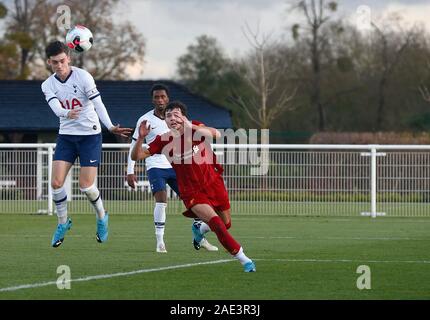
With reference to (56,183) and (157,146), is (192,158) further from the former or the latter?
(56,183)

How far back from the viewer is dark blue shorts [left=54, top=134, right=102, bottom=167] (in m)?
15.3

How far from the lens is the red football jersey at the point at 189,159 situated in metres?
12.9

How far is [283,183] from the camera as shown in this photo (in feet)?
87.1

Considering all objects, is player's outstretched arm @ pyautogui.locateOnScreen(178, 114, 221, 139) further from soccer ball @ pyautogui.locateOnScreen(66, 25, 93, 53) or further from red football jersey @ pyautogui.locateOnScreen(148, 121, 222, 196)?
soccer ball @ pyautogui.locateOnScreen(66, 25, 93, 53)

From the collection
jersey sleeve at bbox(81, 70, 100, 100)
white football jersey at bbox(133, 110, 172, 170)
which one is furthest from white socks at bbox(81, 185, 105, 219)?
jersey sleeve at bbox(81, 70, 100, 100)

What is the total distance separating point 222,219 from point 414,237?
19.6 ft

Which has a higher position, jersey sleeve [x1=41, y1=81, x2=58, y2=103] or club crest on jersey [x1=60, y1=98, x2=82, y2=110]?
jersey sleeve [x1=41, y1=81, x2=58, y2=103]

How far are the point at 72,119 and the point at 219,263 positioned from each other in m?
2.92

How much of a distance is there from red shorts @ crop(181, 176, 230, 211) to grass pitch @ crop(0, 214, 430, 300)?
27.4 inches

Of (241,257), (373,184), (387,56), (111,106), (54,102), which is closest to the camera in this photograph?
(241,257)

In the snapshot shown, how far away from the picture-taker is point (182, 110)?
13.0 metres

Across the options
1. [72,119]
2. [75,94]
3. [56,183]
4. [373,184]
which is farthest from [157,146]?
[373,184]

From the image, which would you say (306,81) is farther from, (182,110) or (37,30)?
(182,110)

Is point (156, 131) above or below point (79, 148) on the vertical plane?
above
